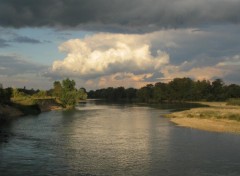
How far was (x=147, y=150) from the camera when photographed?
1764 inches

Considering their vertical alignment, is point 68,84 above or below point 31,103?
above

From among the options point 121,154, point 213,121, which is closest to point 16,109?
point 213,121

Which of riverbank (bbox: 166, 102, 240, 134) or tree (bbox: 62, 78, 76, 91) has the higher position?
tree (bbox: 62, 78, 76, 91)

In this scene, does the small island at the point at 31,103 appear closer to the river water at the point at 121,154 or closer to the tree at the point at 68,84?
the tree at the point at 68,84

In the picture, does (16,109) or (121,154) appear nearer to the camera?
(121,154)

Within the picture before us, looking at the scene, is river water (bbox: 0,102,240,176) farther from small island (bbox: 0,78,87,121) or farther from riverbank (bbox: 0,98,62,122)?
small island (bbox: 0,78,87,121)

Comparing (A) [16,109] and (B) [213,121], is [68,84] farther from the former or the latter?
(B) [213,121]

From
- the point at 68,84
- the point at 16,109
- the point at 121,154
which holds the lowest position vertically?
the point at 121,154

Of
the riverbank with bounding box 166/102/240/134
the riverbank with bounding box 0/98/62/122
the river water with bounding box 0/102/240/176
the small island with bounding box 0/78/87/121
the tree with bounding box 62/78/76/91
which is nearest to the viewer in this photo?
the river water with bounding box 0/102/240/176

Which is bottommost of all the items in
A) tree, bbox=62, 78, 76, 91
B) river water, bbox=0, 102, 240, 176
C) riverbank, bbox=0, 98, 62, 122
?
river water, bbox=0, 102, 240, 176

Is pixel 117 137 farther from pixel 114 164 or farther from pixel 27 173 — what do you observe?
pixel 27 173

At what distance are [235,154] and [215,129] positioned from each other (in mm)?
25545

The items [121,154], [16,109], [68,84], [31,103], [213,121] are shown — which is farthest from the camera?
[68,84]

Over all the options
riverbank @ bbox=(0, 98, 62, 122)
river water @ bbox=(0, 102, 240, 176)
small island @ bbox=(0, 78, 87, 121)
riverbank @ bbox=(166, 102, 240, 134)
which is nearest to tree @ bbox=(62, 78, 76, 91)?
small island @ bbox=(0, 78, 87, 121)
